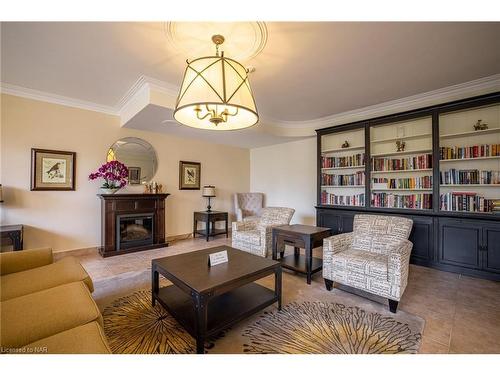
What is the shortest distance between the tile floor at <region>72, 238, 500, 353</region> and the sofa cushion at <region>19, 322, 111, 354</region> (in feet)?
6.44

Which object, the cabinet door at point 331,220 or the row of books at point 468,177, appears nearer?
the row of books at point 468,177

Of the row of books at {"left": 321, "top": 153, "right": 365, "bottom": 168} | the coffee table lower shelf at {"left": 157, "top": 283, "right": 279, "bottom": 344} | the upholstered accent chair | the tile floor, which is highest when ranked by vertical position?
the row of books at {"left": 321, "top": 153, "right": 365, "bottom": 168}

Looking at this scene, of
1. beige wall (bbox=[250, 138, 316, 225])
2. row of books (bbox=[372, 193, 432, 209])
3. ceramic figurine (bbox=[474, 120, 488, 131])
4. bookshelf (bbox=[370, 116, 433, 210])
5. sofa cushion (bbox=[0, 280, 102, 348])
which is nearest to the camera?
sofa cushion (bbox=[0, 280, 102, 348])

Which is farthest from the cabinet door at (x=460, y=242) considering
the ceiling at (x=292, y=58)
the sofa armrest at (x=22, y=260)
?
the sofa armrest at (x=22, y=260)

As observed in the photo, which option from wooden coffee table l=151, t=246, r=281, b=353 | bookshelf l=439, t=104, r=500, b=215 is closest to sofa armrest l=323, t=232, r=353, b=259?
wooden coffee table l=151, t=246, r=281, b=353

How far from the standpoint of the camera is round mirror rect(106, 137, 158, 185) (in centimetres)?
407

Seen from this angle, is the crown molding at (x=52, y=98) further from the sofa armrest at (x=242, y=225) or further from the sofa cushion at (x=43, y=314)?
the sofa cushion at (x=43, y=314)

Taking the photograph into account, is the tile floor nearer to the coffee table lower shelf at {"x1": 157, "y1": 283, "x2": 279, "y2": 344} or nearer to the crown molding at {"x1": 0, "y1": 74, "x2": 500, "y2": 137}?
the coffee table lower shelf at {"x1": 157, "y1": 283, "x2": 279, "y2": 344}

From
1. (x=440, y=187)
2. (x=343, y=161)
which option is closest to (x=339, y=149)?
(x=343, y=161)

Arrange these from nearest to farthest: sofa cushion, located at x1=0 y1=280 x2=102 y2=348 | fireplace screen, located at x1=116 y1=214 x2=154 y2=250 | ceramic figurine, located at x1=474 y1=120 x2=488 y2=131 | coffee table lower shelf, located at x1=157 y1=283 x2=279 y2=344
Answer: sofa cushion, located at x1=0 y1=280 x2=102 y2=348, coffee table lower shelf, located at x1=157 y1=283 x2=279 y2=344, ceramic figurine, located at x1=474 y1=120 x2=488 y2=131, fireplace screen, located at x1=116 y1=214 x2=154 y2=250

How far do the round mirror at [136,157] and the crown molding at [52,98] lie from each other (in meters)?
0.57

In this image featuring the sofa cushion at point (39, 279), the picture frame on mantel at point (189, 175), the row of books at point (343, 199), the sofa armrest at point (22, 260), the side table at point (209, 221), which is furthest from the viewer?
the picture frame on mantel at point (189, 175)

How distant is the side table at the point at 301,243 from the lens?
263 cm

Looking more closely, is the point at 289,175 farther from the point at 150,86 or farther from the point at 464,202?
the point at 150,86
